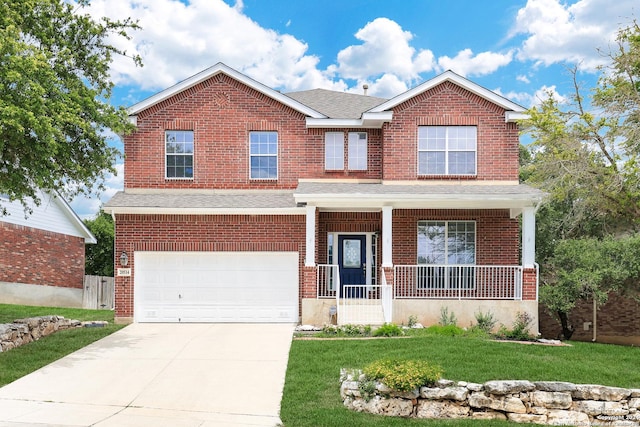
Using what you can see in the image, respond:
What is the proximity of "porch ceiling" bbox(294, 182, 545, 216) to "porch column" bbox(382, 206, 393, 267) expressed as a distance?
22cm

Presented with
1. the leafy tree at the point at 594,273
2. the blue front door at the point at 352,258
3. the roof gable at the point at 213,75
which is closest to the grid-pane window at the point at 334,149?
the roof gable at the point at 213,75

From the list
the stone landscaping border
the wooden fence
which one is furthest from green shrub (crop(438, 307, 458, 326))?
the wooden fence

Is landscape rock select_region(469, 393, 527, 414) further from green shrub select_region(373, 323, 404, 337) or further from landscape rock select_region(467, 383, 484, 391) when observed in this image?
green shrub select_region(373, 323, 404, 337)

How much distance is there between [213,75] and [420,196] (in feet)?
24.0

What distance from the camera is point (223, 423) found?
8664mm

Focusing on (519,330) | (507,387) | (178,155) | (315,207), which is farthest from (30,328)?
(519,330)

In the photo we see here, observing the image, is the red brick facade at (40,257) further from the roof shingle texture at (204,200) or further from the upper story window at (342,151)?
the upper story window at (342,151)

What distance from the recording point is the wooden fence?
27161 millimetres

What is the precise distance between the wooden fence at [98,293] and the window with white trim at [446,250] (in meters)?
15.5

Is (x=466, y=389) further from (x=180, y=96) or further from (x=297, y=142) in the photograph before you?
(x=180, y=96)

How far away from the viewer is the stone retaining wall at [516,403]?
9203 mm

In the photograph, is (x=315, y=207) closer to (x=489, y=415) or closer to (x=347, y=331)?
(x=347, y=331)

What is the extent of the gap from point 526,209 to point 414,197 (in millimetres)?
3143

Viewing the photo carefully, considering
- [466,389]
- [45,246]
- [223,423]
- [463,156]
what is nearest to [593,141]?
[463,156]
